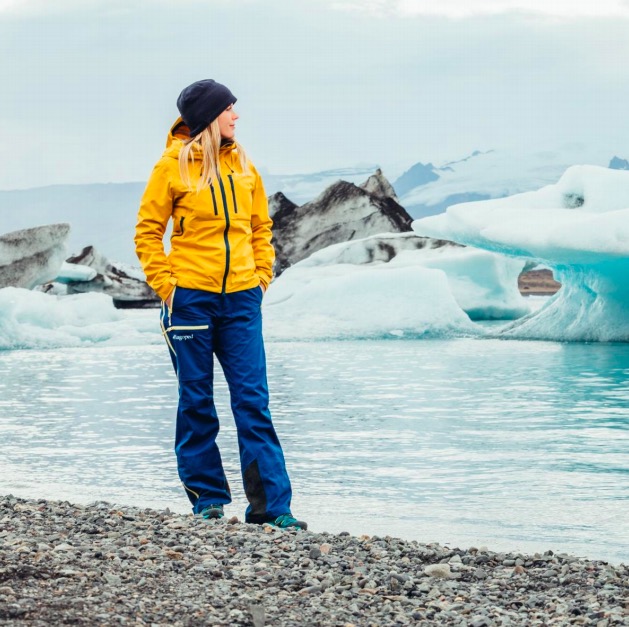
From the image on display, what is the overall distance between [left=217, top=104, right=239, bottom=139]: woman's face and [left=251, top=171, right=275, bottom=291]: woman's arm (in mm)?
170

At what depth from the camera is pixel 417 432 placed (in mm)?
6977

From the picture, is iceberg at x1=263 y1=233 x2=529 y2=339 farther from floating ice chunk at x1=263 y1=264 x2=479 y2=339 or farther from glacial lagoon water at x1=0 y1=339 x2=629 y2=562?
glacial lagoon water at x1=0 y1=339 x2=629 y2=562

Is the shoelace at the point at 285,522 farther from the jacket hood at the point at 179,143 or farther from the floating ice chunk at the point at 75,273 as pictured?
the floating ice chunk at the point at 75,273

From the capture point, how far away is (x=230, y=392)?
144 inches

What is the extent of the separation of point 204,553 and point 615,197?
1299cm

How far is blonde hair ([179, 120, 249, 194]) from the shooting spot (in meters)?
3.61

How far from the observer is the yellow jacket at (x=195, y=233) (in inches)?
142

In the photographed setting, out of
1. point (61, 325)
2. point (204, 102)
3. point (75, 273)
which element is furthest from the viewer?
point (75, 273)

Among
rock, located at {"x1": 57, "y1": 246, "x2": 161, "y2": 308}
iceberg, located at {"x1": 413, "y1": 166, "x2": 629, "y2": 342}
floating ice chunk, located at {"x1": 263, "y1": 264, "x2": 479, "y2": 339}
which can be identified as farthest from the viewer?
rock, located at {"x1": 57, "y1": 246, "x2": 161, "y2": 308}

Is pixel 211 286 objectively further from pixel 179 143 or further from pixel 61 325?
pixel 61 325

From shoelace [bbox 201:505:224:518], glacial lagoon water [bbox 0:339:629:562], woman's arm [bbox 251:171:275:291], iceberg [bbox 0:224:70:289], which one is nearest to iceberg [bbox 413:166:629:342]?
glacial lagoon water [bbox 0:339:629:562]

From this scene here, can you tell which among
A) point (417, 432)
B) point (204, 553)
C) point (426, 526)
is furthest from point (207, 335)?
point (417, 432)

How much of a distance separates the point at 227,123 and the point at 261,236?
15.9 inches

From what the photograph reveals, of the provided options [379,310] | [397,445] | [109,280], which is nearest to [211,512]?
[397,445]
